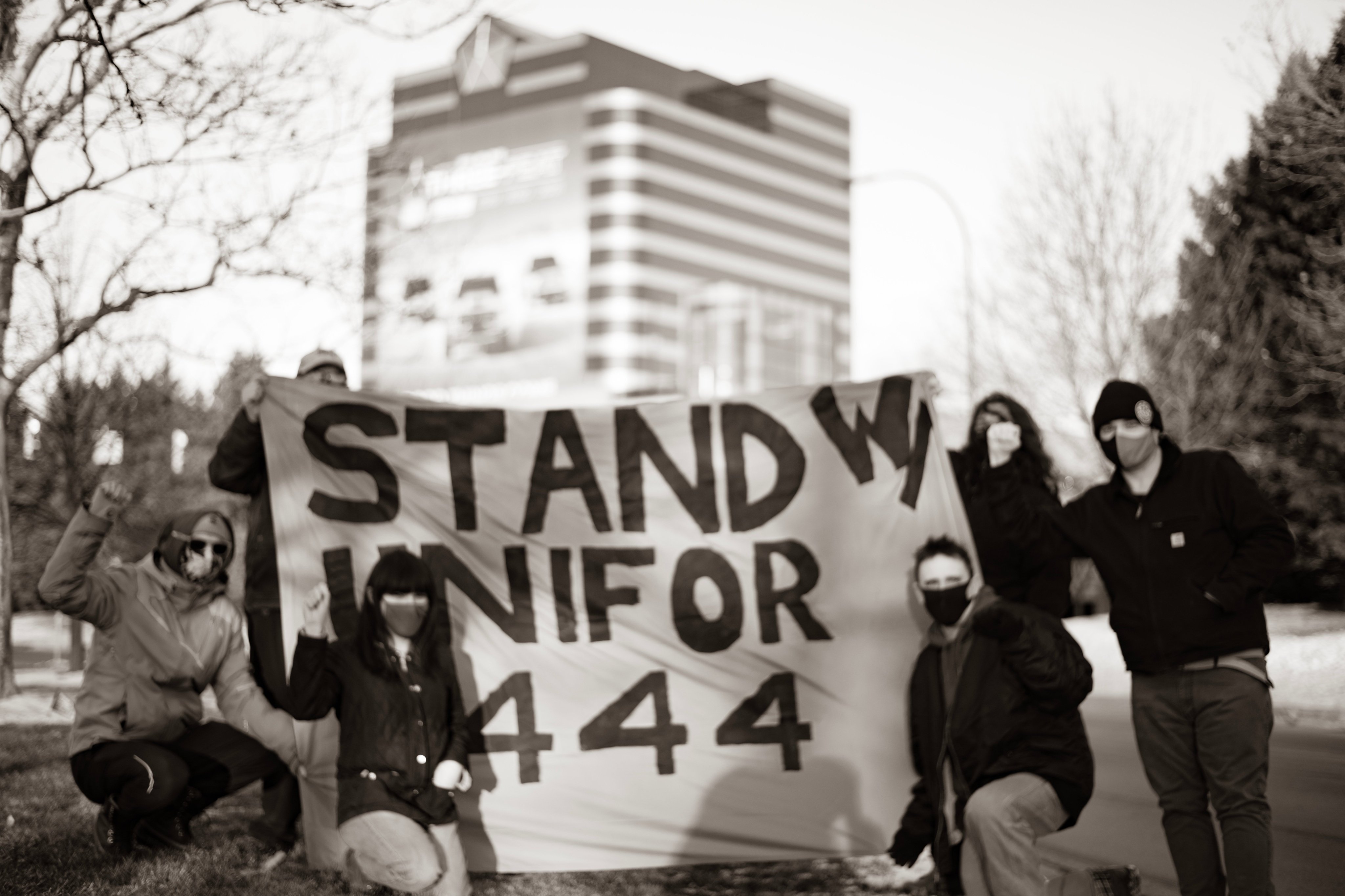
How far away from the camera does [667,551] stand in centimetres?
581

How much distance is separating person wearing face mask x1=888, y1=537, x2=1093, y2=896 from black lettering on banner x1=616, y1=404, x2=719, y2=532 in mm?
1476

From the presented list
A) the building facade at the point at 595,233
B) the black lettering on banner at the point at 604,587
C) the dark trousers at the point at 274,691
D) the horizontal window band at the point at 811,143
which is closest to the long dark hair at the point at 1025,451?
the black lettering on banner at the point at 604,587

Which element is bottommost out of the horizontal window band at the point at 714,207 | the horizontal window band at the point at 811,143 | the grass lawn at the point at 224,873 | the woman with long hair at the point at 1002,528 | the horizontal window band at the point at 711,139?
the grass lawn at the point at 224,873

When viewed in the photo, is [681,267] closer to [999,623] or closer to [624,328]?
[624,328]

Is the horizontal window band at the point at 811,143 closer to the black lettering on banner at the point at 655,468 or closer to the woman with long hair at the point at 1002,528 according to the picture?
the black lettering on banner at the point at 655,468

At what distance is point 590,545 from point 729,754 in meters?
1.15

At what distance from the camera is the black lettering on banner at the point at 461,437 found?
229 inches

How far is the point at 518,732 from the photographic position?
546cm

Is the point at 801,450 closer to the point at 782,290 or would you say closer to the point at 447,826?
the point at 447,826

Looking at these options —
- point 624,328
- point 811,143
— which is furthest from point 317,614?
point 811,143

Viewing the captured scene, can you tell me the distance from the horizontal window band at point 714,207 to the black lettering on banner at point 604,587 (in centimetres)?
10119

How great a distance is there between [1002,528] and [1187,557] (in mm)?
829

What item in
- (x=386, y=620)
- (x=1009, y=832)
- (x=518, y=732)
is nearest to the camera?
(x=1009, y=832)

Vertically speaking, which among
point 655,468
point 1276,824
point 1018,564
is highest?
point 655,468
